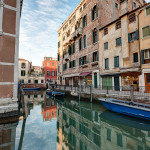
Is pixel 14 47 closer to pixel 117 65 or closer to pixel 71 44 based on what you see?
pixel 117 65

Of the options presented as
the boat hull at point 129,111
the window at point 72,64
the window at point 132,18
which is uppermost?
the window at point 132,18

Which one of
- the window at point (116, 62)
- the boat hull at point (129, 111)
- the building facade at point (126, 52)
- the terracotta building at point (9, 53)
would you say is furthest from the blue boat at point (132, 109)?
the terracotta building at point (9, 53)

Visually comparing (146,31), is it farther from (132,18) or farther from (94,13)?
(94,13)

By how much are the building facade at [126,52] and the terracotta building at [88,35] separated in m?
1.64

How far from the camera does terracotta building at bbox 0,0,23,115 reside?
317 inches

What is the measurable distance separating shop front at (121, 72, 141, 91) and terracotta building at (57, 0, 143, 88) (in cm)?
392

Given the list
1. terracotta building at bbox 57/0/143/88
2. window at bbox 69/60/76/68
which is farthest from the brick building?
window at bbox 69/60/76/68

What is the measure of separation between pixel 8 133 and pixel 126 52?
13579 mm

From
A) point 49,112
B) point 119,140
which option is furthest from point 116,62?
point 119,140

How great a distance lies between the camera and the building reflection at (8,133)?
4.82 meters

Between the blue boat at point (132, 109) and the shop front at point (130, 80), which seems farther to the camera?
the shop front at point (130, 80)

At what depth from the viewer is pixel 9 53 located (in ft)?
28.2

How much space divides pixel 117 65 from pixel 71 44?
13.4 metres

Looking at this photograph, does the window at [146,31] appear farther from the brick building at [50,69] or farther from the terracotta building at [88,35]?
the brick building at [50,69]
